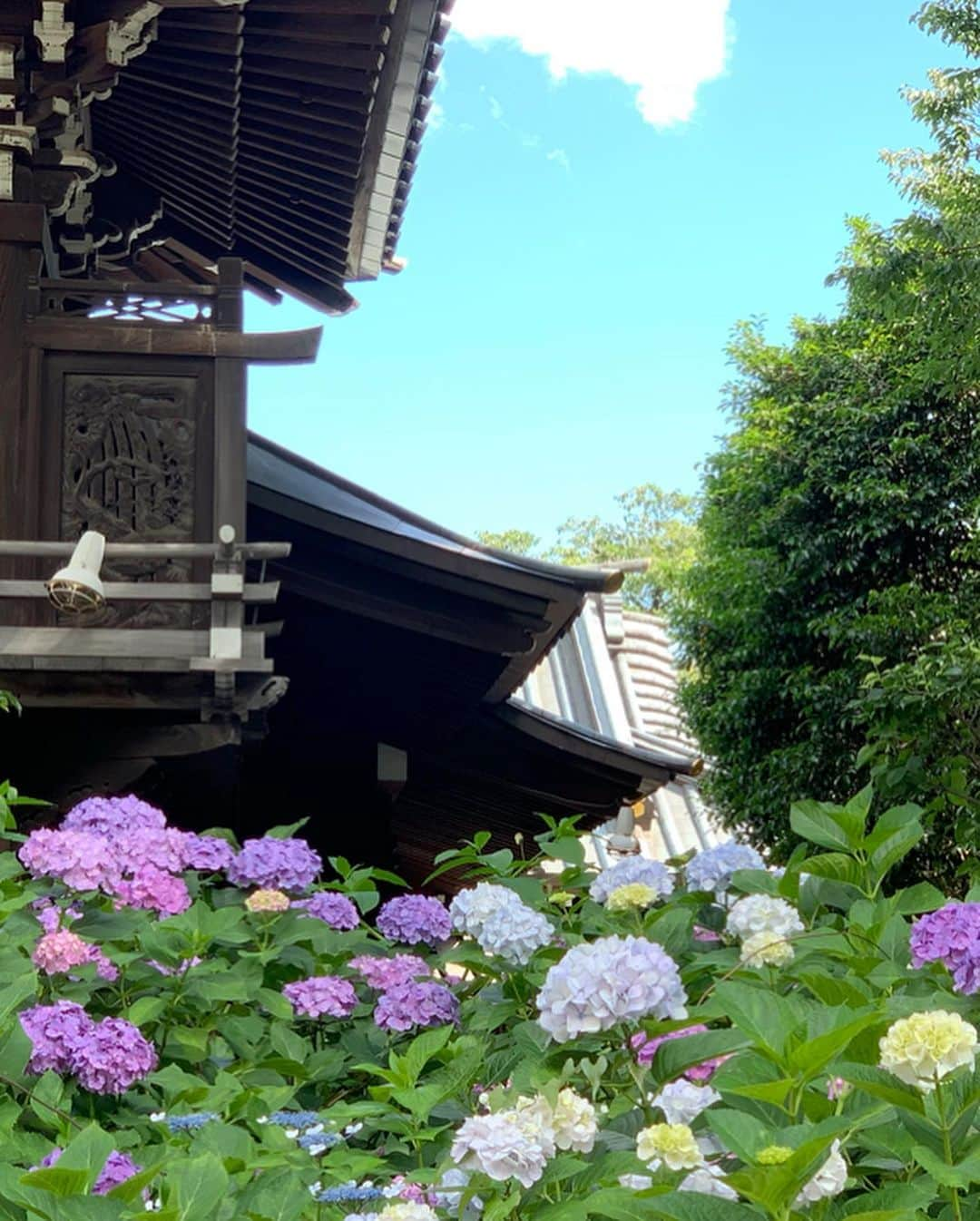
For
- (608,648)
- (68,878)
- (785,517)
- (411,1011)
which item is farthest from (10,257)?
(608,648)

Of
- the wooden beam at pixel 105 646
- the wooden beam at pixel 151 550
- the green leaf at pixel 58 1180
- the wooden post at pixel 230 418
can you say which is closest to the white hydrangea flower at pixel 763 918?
the green leaf at pixel 58 1180

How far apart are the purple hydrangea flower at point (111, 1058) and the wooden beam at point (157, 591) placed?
3123 mm

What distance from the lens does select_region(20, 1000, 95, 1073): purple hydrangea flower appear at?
2.24m

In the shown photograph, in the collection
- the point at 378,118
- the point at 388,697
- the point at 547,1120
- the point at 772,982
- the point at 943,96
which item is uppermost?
the point at 943,96

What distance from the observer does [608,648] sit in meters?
22.7

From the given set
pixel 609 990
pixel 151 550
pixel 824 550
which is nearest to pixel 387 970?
pixel 609 990

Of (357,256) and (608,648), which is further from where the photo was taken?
(608,648)

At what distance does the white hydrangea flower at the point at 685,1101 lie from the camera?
1.84 metres

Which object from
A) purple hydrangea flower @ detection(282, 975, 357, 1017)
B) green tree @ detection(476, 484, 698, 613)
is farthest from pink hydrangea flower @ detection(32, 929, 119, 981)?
green tree @ detection(476, 484, 698, 613)

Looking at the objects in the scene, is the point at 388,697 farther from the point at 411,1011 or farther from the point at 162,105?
the point at 411,1011

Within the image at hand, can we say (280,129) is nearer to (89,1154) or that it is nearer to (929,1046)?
(89,1154)

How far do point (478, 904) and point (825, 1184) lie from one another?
1033 mm

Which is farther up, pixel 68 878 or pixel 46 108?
pixel 46 108

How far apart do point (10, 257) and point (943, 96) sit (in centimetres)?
779
